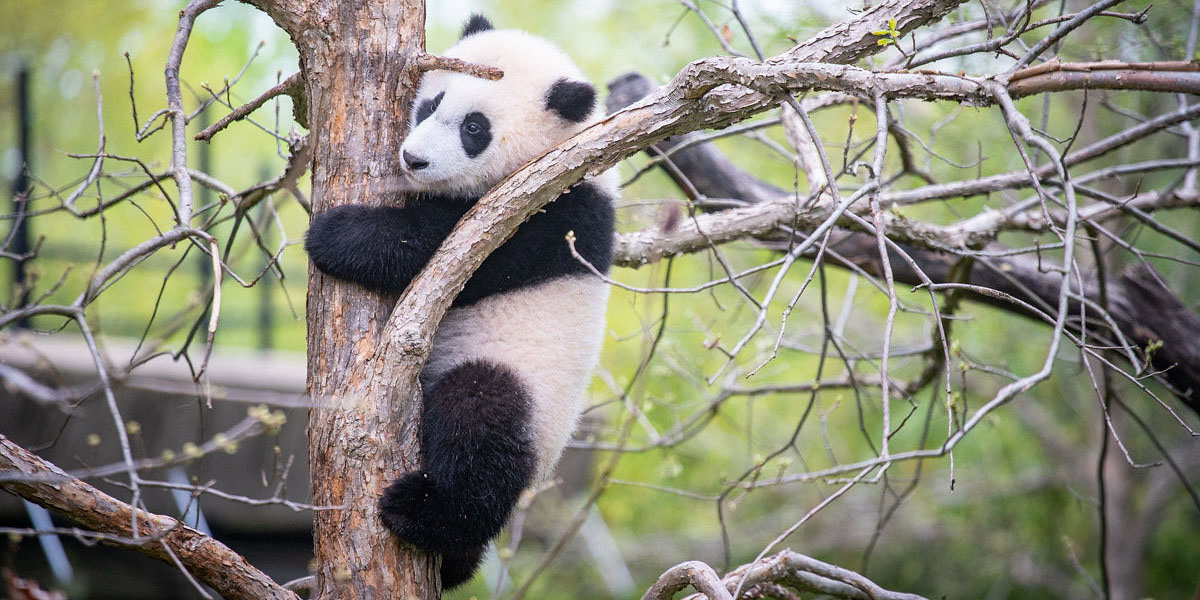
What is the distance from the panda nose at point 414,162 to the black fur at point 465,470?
0.68m

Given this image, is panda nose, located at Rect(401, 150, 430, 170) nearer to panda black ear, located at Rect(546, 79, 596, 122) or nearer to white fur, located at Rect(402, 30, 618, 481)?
Answer: white fur, located at Rect(402, 30, 618, 481)

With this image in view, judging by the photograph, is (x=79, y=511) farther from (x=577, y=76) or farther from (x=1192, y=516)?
(x=1192, y=516)

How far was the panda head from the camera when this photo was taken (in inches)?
109

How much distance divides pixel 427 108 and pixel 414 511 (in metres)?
1.39

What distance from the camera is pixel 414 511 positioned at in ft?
7.50

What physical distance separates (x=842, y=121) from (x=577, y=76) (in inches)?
209

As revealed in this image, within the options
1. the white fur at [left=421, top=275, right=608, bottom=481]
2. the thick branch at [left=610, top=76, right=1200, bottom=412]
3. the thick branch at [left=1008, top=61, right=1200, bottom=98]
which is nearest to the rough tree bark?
the white fur at [left=421, top=275, right=608, bottom=481]

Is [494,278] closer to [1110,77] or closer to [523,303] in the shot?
[523,303]

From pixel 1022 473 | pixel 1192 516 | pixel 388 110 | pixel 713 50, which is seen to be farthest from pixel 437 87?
pixel 1192 516

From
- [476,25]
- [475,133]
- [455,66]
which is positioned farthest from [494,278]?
[476,25]

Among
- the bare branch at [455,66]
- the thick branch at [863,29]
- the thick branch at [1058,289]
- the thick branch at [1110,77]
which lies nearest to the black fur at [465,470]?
the thick branch at [1058,289]

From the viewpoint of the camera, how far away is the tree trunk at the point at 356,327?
221 centimetres

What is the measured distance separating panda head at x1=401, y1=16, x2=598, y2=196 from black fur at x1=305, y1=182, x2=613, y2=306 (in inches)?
5.9

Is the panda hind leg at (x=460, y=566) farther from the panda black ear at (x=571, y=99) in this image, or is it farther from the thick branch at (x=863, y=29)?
the thick branch at (x=863, y=29)
